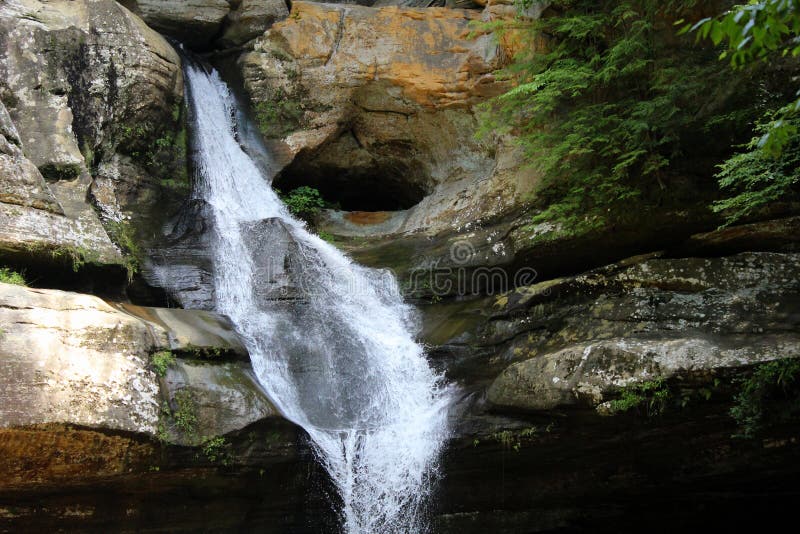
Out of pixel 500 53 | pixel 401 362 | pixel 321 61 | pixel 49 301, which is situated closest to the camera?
pixel 49 301

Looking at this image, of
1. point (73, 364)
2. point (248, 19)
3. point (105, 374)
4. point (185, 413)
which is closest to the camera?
point (73, 364)

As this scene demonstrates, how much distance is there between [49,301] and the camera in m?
6.77

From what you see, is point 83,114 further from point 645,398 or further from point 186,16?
point 645,398

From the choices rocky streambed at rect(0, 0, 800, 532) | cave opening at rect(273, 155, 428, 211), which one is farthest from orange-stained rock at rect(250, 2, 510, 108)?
cave opening at rect(273, 155, 428, 211)

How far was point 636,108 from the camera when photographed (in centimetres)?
852

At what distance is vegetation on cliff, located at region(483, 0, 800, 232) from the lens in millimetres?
8039

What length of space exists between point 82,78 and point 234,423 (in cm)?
697

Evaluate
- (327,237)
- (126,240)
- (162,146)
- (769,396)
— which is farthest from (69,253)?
(769,396)

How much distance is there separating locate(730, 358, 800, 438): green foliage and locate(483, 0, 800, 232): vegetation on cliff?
6.40 ft

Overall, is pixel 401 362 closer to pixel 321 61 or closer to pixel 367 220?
pixel 367 220

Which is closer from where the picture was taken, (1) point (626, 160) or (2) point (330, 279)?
(1) point (626, 160)

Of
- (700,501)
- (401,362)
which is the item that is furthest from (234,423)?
(700,501)

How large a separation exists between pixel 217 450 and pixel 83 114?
660 centimetres

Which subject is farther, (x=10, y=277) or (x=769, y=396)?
(x=10, y=277)
